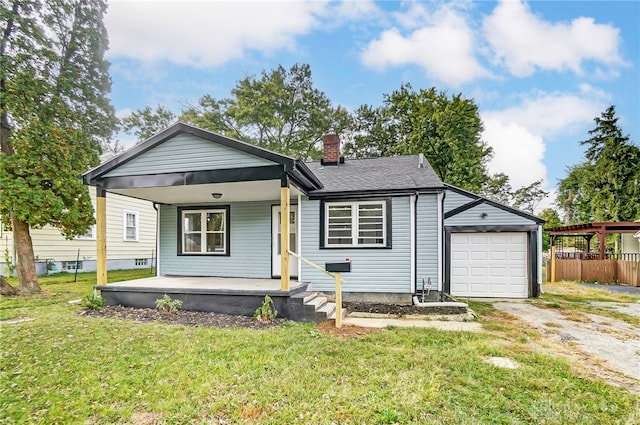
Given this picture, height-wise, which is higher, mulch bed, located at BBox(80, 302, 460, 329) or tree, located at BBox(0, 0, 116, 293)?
tree, located at BBox(0, 0, 116, 293)

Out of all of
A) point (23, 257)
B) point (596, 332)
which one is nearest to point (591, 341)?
point (596, 332)

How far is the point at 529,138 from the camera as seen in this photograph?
2078 cm

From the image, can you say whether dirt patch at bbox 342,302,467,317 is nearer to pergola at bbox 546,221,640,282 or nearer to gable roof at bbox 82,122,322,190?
gable roof at bbox 82,122,322,190

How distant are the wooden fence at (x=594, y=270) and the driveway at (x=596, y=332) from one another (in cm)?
589

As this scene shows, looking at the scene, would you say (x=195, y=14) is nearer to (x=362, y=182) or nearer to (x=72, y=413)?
(x=362, y=182)

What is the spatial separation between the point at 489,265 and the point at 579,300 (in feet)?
8.53

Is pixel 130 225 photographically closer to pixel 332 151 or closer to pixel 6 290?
pixel 6 290

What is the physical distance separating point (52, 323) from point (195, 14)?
9.74 meters

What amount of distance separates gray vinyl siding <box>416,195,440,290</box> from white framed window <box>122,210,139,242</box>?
45.4ft

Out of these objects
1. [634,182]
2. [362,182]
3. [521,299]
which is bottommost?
[521,299]

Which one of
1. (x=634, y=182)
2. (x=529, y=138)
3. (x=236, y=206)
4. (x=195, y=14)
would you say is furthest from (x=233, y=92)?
(x=634, y=182)

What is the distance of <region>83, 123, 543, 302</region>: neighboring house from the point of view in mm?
7059

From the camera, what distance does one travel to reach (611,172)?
22.1 metres

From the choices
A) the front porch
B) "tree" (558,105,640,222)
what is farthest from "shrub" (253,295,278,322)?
"tree" (558,105,640,222)
